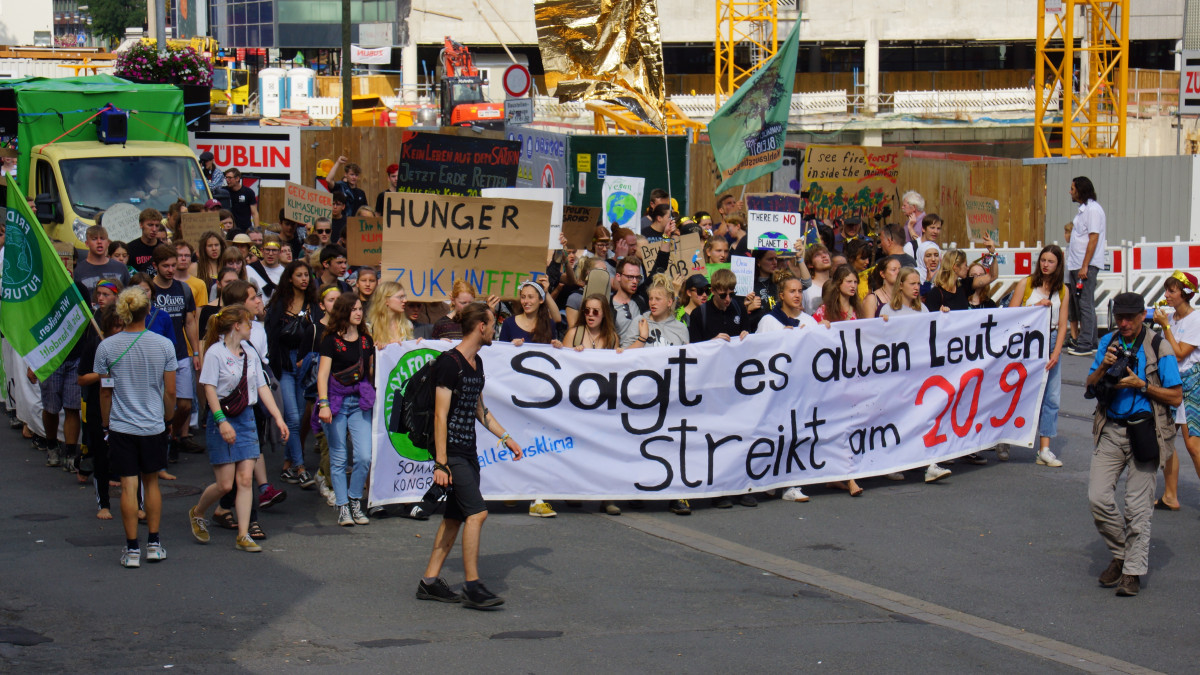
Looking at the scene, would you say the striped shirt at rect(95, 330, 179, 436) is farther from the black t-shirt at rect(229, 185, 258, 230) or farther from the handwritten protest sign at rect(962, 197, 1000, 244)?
the handwritten protest sign at rect(962, 197, 1000, 244)

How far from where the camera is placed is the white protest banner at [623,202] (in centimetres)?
1669

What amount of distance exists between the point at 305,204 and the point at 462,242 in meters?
4.59

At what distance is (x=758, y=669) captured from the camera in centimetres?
→ 611

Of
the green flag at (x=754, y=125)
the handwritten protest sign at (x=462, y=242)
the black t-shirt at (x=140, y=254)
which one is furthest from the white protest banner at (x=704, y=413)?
the green flag at (x=754, y=125)

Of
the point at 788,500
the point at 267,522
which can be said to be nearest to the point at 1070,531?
the point at 788,500

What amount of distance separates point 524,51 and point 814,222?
51098mm

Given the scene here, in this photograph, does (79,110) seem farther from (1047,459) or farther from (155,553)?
(1047,459)

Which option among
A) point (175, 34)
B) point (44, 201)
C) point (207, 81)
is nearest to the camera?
point (44, 201)

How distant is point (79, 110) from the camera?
16125mm

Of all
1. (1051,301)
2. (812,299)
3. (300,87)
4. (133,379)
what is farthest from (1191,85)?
(300,87)

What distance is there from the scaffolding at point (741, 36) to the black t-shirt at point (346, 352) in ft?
170

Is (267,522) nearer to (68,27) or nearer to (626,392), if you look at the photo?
(626,392)

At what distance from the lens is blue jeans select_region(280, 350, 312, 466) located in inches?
379

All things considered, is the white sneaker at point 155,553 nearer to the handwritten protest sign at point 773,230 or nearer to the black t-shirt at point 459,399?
the black t-shirt at point 459,399
